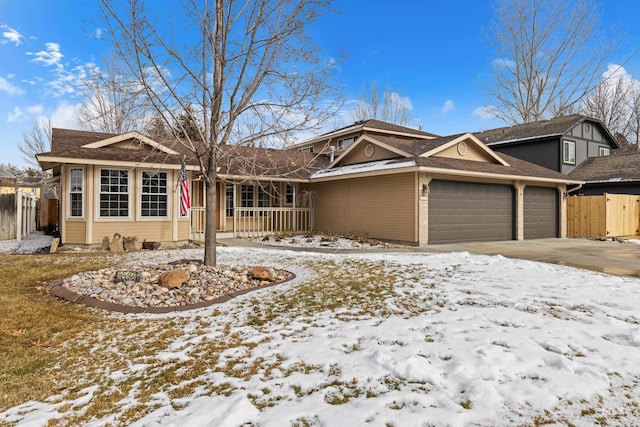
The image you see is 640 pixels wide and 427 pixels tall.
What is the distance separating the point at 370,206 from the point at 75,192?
948 cm

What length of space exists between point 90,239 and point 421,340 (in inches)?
425

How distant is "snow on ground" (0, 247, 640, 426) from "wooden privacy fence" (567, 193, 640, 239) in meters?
13.1

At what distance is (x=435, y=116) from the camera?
98.1ft

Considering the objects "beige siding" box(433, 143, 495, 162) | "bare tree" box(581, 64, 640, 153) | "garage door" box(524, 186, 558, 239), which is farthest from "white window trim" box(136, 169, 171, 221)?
"bare tree" box(581, 64, 640, 153)

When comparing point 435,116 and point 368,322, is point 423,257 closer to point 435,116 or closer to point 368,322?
point 368,322

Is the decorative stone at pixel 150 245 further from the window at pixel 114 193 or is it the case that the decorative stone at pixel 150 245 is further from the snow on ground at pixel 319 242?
the snow on ground at pixel 319 242

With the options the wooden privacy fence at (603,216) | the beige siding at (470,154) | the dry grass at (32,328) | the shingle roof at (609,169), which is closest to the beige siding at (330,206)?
the beige siding at (470,154)

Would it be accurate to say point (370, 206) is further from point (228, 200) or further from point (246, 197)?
point (228, 200)

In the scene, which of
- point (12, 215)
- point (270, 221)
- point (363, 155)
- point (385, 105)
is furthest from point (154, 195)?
point (385, 105)

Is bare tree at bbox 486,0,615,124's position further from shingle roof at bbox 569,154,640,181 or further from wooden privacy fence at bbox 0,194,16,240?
wooden privacy fence at bbox 0,194,16,240

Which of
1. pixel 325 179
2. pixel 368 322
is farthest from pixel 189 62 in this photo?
pixel 325 179

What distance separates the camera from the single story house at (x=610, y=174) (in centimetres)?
1930

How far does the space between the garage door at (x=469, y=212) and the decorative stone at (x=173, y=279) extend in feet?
29.1

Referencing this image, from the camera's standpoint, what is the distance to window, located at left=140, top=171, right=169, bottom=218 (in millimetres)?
12078
